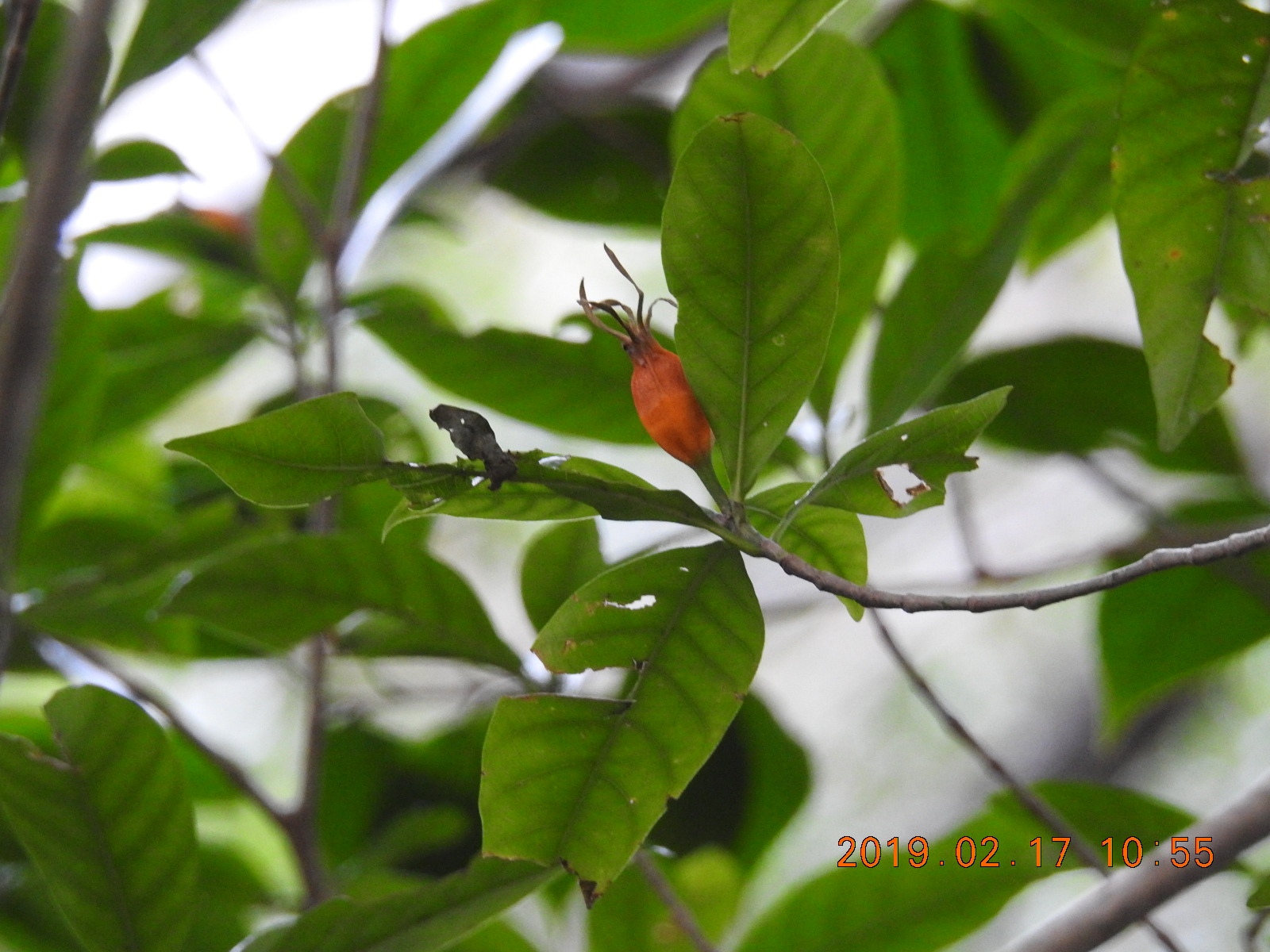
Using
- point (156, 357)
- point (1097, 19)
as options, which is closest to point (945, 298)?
point (1097, 19)

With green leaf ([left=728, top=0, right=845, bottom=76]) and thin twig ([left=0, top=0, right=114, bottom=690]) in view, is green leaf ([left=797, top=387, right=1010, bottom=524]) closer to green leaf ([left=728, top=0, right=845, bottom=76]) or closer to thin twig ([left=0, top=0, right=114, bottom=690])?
green leaf ([left=728, top=0, right=845, bottom=76])

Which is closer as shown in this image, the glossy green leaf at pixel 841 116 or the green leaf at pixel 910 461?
the green leaf at pixel 910 461

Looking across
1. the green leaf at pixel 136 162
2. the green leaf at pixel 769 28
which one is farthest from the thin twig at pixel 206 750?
the green leaf at pixel 769 28

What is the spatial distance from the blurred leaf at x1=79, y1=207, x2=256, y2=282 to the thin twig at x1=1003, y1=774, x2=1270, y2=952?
2.98 ft

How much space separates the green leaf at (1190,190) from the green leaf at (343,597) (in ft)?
1.48

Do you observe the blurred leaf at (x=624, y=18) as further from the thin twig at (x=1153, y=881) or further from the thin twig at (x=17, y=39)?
the thin twig at (x=1153, y=881)

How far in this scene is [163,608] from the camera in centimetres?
65

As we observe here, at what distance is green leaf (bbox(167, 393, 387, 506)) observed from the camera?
1.34 ft

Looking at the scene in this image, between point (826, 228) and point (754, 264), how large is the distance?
34mm

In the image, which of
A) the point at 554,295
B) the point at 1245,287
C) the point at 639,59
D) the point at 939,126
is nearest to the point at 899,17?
the point at 939,126

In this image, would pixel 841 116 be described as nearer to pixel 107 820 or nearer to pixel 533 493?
pixel 533 493

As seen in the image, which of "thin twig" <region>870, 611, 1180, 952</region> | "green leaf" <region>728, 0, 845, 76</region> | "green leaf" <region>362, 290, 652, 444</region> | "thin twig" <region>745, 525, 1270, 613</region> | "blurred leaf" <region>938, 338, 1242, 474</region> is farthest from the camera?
"blurred leaf" <region>938, 338, 1242, 474</region>

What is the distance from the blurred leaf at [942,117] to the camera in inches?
41.7
